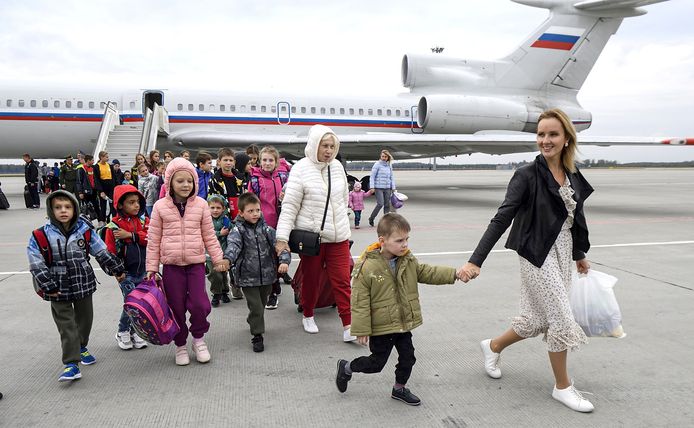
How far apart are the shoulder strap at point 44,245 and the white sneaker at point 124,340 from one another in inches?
37.4

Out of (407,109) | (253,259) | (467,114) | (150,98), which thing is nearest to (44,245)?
(253,259)

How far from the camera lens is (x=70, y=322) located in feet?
10.7

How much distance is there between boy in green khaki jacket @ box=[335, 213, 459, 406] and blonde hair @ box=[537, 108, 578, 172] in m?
0.97

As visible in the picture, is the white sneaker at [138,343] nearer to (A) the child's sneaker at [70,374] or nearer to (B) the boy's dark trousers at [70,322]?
(B) the boy's dark trousers at [70,322]

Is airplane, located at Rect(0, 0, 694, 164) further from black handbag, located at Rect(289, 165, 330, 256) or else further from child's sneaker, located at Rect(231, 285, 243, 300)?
black handbag, located at Rect(289, 165, 330, 256)

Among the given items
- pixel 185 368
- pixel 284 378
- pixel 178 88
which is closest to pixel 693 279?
pixel 284 378

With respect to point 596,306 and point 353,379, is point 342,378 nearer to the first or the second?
point 353,379

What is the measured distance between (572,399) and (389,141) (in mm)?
13846

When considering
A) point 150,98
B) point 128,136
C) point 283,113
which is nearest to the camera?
point 128,136

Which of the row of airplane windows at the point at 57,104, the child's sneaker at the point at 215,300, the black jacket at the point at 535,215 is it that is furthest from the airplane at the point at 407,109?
the black jacket at the point at 535,215

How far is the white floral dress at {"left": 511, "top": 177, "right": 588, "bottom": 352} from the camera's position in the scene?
280cm

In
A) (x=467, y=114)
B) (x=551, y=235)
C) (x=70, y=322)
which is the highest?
(x=467, y=114)

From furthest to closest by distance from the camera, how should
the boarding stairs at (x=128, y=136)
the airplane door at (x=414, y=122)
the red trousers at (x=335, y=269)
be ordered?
the airplane door at (x=414, y=122)
the boarding stairs at (x=128, y=136)
the red trousers at (x=335, y=269)

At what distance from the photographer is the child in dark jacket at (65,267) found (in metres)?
3.14
